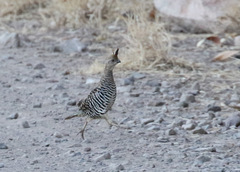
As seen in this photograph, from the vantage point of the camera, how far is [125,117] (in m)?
5.94

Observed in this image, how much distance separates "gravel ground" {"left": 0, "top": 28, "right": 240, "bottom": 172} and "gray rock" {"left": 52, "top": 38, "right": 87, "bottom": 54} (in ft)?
0.13

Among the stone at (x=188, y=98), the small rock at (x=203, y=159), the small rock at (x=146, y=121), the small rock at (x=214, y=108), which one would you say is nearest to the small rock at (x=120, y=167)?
the small rock at (x=203, y=159)

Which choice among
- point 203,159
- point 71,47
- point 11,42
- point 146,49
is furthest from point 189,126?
point 11,42

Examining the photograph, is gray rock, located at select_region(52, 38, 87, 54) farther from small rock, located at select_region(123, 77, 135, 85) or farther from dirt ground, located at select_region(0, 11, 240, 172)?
small rock, located at select_region(123, 77, 135, 85)

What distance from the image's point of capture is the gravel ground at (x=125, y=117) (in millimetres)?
4527

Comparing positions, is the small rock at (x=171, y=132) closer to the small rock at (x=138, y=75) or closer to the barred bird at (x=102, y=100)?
the barred bird at (x=102, y=100)

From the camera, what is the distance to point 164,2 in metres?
10.5

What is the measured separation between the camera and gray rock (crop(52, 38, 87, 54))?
9.38 meters

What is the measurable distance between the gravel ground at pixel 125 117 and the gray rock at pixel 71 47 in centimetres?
4

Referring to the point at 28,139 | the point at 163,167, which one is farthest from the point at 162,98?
the point at 163,167

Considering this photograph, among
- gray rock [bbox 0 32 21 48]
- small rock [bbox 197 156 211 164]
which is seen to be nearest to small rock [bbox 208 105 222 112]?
small rock [bbox 197 156 211 164]

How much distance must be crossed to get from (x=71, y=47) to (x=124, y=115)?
3.61 m

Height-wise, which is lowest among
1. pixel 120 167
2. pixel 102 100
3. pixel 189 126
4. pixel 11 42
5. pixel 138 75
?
pixel 11 42

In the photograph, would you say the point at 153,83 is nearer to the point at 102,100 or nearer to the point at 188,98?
the point at 188,98
